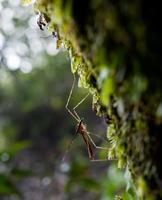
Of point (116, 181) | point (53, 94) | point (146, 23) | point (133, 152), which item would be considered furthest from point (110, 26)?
point (53, 94)

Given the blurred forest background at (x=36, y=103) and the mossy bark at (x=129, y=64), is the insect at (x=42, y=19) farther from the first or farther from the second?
the blurred forest background at (x=36, y=103)

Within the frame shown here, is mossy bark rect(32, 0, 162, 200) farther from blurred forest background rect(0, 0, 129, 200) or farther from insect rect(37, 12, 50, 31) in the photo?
blurred forest background rect(0, 0, 129, 200)

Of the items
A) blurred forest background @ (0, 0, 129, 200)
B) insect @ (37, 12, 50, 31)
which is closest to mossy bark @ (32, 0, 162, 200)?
insect @ (37, 12, 50, 31)

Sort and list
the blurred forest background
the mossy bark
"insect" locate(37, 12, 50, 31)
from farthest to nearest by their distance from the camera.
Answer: the blurred forest background, "insect" locate(37, 12, 50, 31), the mossy bark

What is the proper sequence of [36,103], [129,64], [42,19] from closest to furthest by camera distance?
[129,64] < [42,19] < [36,103]

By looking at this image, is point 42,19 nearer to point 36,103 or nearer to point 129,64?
point 129,64

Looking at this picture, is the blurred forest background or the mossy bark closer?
the mossy bark

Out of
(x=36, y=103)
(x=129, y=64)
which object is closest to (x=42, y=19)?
(x=129, y=64)

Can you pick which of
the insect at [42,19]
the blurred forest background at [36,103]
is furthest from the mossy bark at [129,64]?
the blurred forest background at [36,103]

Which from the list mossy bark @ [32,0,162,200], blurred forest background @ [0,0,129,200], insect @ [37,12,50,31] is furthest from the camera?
blurred forest background @ [0,0,129,200]
